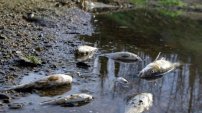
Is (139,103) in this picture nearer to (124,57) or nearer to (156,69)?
(156,69)

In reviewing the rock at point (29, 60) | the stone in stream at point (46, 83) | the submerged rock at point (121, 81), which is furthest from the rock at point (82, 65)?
the stone in stream at point (46, 83)

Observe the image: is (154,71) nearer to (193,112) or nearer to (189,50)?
(193,112)

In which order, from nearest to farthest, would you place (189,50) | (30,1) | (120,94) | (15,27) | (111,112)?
(111,112)
(120,94)
(15,27)
(189,50)
(30,1)

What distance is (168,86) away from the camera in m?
12.6

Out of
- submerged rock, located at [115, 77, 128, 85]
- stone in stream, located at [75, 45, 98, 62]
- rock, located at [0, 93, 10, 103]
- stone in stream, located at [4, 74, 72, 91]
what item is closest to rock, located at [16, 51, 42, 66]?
stone in stream, located at [4, 74, 72, 91]

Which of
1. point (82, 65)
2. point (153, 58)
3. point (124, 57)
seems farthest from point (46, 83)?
point (153, 58)

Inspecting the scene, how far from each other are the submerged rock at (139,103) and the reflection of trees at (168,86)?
0.17 m

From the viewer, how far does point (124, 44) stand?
741 inches

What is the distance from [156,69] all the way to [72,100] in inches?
171

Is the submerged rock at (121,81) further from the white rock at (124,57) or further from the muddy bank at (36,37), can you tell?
the white rock at (124,57)

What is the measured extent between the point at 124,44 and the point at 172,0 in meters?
31.4

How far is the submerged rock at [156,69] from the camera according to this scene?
43.2 ft

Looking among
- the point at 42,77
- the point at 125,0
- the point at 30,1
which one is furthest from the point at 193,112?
the point at 125,0

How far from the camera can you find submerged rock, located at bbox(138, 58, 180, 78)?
43.2 feet
